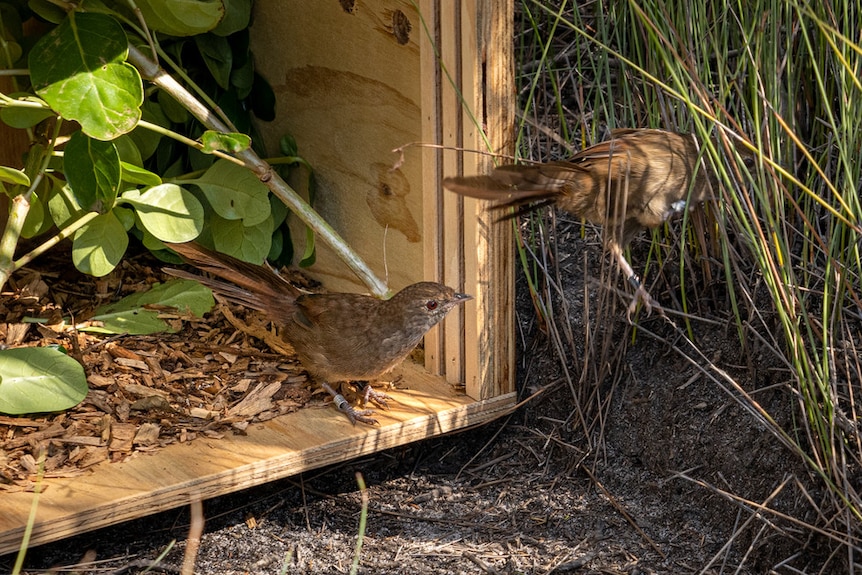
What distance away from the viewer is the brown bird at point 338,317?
3.26 meters

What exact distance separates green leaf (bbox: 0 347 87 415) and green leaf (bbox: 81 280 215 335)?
476 mm

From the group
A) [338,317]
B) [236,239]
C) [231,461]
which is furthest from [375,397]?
[236,239]

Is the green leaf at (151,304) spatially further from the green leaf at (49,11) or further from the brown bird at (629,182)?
the brown bird at (629,182)

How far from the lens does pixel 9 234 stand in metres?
3.10

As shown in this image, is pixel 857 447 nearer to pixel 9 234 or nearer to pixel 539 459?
pixel 539 459

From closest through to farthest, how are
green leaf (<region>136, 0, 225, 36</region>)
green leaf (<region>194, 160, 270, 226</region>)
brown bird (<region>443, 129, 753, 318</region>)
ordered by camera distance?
brown bird (<region>443, 129, 753, 318</region>), green leaf (<region>136, 0, 225, 36</region>), green leaf (<region>194, 160, 270, 226</region>)

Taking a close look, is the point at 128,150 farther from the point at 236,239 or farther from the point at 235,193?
the point at 236,239

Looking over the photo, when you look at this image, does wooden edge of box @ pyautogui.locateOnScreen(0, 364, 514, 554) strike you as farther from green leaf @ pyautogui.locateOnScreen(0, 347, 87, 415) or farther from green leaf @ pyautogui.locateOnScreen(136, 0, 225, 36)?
green leaf @ pyautogui.locateOnScreen(136, 0, 225, 36)

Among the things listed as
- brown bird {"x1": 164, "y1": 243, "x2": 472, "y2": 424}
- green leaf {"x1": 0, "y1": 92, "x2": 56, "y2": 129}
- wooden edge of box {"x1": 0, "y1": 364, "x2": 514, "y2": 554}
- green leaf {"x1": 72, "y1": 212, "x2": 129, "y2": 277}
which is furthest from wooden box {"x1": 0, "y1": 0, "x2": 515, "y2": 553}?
green leaf {"x1": 0, "y1": 92, "x2": 56, "y2": 129}

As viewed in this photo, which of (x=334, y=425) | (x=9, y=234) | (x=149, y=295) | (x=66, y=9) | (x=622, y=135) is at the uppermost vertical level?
(x=66, y=9)

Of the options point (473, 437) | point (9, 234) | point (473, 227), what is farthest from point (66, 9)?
point (473, 437)

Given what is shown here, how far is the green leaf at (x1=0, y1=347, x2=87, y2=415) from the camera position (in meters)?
2.97

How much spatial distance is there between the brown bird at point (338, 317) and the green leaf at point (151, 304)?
295mm

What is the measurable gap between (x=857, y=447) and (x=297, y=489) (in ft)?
5.72
